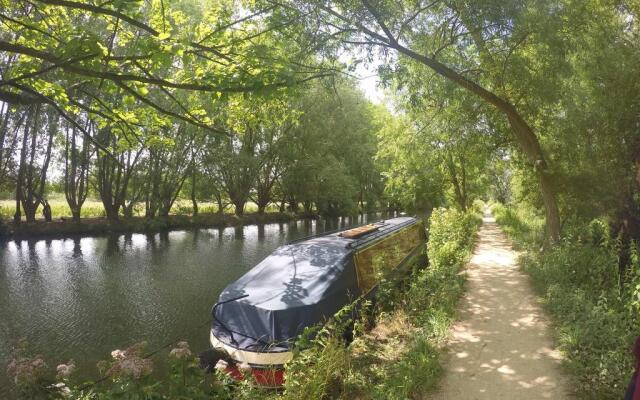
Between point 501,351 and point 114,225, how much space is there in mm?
25797

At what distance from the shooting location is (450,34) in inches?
382

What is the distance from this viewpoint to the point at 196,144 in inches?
1184

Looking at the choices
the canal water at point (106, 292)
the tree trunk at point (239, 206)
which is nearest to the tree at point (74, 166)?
the canal water at point (106, 292)

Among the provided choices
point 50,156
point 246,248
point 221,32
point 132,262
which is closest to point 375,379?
point 221,32

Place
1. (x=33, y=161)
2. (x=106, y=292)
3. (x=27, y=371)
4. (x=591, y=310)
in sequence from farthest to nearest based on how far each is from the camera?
(x=33, y=161)
(x=106, y=292)
(x=591, y=310)
(x=27, y=371)

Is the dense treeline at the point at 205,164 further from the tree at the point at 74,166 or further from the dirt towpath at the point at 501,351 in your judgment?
the dirt towpath at the point at 501,351

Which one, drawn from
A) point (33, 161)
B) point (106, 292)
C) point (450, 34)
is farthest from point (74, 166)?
point (450, 34)

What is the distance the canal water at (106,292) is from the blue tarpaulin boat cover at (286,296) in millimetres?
1406

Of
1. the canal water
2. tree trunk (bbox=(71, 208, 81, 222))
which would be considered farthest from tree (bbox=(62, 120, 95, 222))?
the canal water

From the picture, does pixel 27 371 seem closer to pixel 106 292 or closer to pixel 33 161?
pixel 106 292

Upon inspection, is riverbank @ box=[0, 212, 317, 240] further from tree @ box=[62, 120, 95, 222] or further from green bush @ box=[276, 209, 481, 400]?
green bush @ box=[276, 209, 481, 400]

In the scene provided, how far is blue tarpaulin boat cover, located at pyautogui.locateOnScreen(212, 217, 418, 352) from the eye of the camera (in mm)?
5238

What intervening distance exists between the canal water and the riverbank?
78.6 inches

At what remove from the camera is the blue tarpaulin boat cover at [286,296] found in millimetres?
5238
